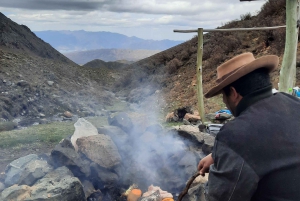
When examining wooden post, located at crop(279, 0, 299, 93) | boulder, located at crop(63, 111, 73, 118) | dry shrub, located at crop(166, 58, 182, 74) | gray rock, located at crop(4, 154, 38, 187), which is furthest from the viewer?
dry shrub, located at crop(166, 58, 182, 74)

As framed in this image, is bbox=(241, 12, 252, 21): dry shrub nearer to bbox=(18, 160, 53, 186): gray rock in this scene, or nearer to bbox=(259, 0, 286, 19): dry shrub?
bbox=(259, 0, 286, 19): dry shrub

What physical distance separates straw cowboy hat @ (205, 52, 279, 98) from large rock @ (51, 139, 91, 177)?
302 cm

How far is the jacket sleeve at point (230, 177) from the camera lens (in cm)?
178

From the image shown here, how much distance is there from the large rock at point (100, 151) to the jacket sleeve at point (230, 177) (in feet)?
9.60

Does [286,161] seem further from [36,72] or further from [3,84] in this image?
[36,72]

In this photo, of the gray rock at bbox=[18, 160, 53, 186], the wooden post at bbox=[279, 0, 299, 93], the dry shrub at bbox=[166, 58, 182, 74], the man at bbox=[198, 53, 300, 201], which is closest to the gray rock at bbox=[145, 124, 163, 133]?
the gray rock at bbox=[18, 160, 53, 186]

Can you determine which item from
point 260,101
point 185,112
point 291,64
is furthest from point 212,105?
point 260,101

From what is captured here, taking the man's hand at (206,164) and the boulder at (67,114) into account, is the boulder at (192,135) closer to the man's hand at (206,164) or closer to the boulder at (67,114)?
the man's hand at (206,164)

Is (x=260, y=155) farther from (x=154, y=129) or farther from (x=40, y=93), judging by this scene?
(x=40, y=93)

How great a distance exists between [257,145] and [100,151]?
3300 mm

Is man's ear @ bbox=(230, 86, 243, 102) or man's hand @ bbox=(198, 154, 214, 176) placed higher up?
man's ear @ bbox=(230, 86, 243, 102)

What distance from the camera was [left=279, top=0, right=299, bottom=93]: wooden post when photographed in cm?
615

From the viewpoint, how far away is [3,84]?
13453 millimetres

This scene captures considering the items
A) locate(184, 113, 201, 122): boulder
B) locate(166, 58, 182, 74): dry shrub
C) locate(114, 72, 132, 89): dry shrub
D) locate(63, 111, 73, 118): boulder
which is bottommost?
locate(63, 111, 73, 118): boulder
